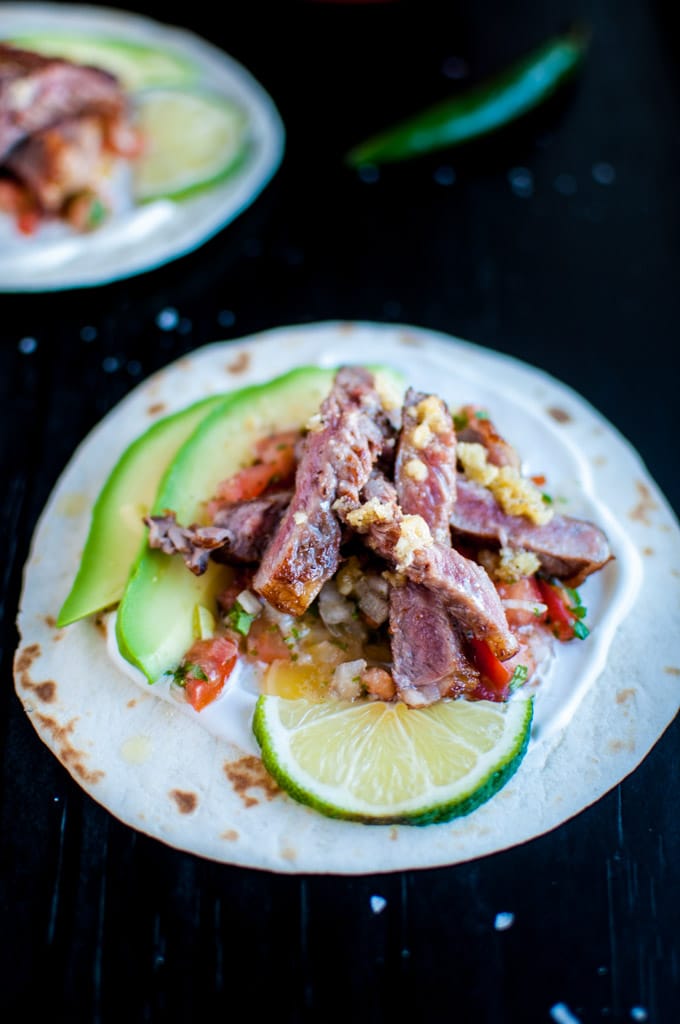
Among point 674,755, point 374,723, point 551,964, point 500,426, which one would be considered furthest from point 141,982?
point 500,426

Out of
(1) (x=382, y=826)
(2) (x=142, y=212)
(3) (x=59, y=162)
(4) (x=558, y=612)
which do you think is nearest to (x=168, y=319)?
(2) (x=142, y=212)

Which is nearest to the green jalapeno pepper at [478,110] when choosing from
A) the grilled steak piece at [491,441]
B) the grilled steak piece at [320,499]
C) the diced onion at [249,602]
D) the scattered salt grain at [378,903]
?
the grilled steak piece at [491,441]

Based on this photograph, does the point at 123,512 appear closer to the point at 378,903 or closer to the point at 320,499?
the point at 320,499

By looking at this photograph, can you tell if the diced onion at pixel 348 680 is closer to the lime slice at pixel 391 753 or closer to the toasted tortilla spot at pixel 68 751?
the lime slice at pixel 391 753

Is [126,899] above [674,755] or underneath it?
underneath

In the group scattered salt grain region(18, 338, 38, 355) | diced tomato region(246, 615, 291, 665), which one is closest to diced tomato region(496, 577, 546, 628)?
diced tomato region(246, 615, 291, 665)

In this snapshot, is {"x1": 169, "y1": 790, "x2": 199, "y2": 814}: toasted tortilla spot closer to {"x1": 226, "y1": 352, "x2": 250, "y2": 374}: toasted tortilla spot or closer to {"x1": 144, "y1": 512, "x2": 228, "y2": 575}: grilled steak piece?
{"x1": 144, "y1": 512, "x2": 228, "y2": 575}: grilled steak piece

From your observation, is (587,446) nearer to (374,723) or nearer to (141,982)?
(374,723)
